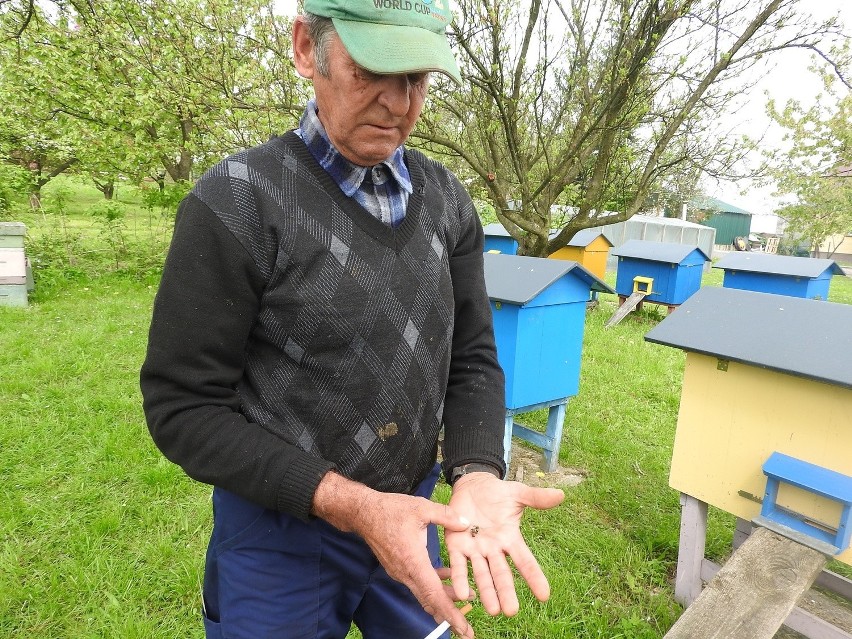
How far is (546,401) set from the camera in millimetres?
3672

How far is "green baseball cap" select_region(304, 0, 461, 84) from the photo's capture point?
3.35 feet

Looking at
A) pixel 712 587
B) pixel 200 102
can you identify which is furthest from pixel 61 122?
pixel 712 587

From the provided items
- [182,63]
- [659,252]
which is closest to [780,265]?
[659,252]

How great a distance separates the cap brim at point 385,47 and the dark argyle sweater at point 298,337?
24 cm

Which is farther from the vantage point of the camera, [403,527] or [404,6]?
[404,6]

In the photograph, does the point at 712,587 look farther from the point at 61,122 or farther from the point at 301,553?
the point at 61,122

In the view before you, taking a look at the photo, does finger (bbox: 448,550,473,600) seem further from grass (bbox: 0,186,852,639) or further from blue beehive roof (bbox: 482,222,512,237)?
blue beehive roof (bbox: 482,222,512,237)

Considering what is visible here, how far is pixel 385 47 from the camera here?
1.03 metres

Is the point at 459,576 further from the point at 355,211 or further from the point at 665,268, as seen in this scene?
the point at 665,268

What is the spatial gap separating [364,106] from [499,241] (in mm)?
8993

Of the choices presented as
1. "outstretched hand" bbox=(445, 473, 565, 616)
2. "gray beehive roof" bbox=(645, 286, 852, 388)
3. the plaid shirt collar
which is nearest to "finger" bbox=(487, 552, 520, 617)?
"outstretched hand" bbox=(445, 473, 565, 616)

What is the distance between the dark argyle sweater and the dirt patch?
8.59 feet

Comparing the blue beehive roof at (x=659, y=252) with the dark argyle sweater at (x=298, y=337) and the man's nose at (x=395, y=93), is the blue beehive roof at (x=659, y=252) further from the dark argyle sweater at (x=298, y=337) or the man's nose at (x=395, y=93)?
the man's nose at (x=395, y=93)

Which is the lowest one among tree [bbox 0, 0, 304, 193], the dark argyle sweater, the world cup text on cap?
the dark argyle sweater
